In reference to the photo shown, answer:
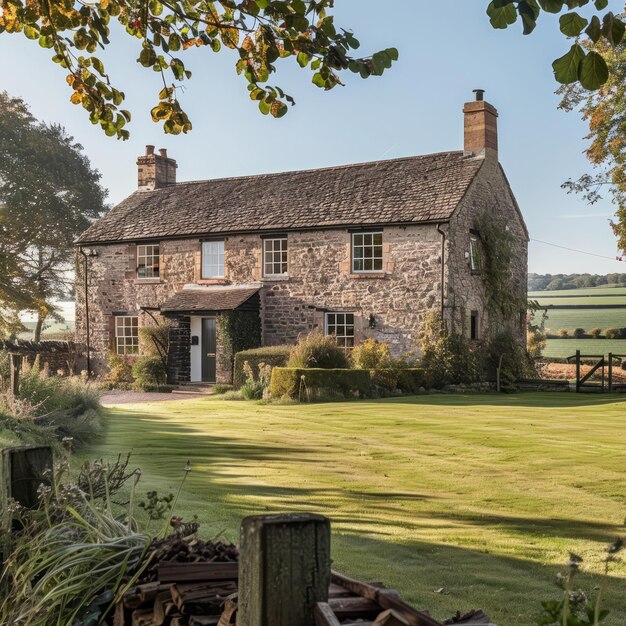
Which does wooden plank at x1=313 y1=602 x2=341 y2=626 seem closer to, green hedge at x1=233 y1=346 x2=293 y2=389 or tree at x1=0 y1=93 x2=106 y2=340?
green hedge at x1=233 y1=346 x2=293 y2=389

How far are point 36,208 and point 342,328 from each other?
2385 centimetres

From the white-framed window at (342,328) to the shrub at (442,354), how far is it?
8.61 ft

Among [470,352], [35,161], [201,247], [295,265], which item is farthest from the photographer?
[35,161]

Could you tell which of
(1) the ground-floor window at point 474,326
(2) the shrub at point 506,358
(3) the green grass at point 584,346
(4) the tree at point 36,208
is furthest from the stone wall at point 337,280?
(4) the tree at point 36,208

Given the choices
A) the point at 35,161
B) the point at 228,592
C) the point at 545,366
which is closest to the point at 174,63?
the point at 228,592

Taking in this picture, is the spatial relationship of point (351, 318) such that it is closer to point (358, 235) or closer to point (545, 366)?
point (358, 235)

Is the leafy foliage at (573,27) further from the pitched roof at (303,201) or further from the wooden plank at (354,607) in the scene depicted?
the pitched roof at (303,201)

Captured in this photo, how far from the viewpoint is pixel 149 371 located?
90.7ft

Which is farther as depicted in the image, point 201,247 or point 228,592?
point 201,247

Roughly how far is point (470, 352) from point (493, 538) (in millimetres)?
18888

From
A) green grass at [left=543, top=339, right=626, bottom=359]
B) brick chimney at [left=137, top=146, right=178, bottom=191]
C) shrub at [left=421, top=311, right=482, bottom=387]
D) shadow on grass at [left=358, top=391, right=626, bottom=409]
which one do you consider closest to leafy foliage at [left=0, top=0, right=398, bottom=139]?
shadow on grass at [left=358, top=391, right=626, bottom=409]

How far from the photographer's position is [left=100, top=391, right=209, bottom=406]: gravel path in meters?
23.3

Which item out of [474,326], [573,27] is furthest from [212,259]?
[573,27]

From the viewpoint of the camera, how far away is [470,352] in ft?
84.0
